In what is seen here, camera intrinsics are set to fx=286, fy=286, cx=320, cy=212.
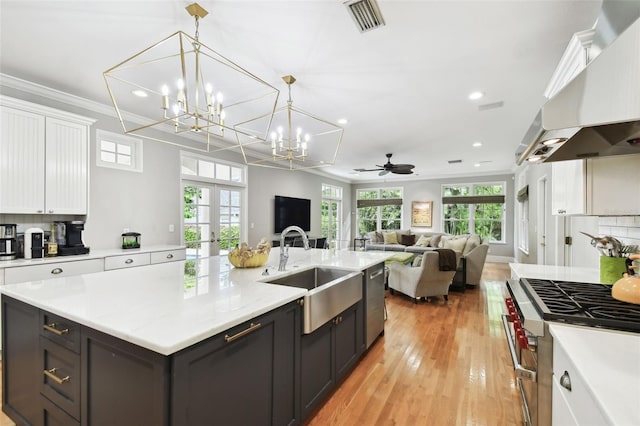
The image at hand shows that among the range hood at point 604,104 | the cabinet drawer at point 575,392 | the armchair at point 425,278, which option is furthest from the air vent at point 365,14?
the armchair at point 425,278

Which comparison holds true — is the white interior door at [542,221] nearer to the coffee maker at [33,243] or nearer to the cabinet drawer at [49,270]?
the cabinet drawer at [49,270]

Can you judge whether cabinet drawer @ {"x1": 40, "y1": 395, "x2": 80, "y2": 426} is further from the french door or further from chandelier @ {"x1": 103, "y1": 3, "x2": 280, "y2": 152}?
the french door

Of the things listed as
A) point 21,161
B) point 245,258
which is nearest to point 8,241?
point 21,161

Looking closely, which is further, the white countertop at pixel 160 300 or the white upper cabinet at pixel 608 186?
the white upper cabinet at pixel 608 186

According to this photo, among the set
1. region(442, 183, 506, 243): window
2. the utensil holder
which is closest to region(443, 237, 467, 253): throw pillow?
region(442, 183, 506, 243): window

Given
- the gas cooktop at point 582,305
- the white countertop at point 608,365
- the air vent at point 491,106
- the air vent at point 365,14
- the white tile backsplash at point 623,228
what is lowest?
the white countertop at point 608,365

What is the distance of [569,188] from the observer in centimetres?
201

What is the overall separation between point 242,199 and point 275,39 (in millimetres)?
3854

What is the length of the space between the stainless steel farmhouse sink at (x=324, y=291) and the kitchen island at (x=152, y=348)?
95mm

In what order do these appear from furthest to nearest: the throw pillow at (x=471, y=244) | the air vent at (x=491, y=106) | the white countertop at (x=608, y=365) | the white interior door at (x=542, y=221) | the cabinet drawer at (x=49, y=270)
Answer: the throw pillow at (x=471, y=244) < the white interior door at (x=542, y=221) < the air vent at (x=491, y=106) < the cabinet drawer at (x=49, y=270) < the white countertop at (x=608, y=365)

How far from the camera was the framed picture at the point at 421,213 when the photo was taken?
9.30 m

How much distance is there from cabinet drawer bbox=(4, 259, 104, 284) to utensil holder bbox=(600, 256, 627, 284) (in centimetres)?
442

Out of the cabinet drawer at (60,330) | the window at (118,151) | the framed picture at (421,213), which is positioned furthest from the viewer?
the framed picture at (421,213)

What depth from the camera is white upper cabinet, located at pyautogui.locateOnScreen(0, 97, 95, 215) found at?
2.74m
